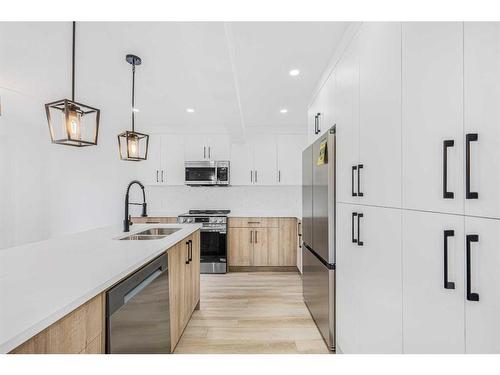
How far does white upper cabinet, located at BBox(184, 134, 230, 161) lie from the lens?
14.7ft

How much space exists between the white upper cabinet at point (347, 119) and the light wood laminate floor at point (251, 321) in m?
1.32

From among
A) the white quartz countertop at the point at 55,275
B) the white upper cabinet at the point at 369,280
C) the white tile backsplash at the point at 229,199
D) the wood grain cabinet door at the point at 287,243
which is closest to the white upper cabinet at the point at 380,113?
the white upper cabinet at the point at 369,280

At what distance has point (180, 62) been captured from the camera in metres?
2.24

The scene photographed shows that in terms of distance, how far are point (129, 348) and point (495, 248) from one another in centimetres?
152

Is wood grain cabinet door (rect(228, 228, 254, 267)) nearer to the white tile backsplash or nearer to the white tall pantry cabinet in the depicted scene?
the white tile backsplash

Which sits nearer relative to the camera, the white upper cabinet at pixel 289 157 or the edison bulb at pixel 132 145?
the edison bulb at pixel 132 145

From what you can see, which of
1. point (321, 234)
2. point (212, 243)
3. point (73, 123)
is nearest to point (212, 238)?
point (212, 243)

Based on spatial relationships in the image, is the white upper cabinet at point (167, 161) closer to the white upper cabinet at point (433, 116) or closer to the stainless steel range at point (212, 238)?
the stainless steel range at point (212, 238)

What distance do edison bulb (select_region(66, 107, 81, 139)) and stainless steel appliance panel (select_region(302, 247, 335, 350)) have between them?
6.45 ft

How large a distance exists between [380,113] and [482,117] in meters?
0.60

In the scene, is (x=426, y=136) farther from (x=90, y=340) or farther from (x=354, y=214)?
(x=90, y=340)

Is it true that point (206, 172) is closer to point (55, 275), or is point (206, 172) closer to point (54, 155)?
point (54, 155)

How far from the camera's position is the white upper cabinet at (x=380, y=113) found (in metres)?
1.13

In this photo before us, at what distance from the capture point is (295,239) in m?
4.18
